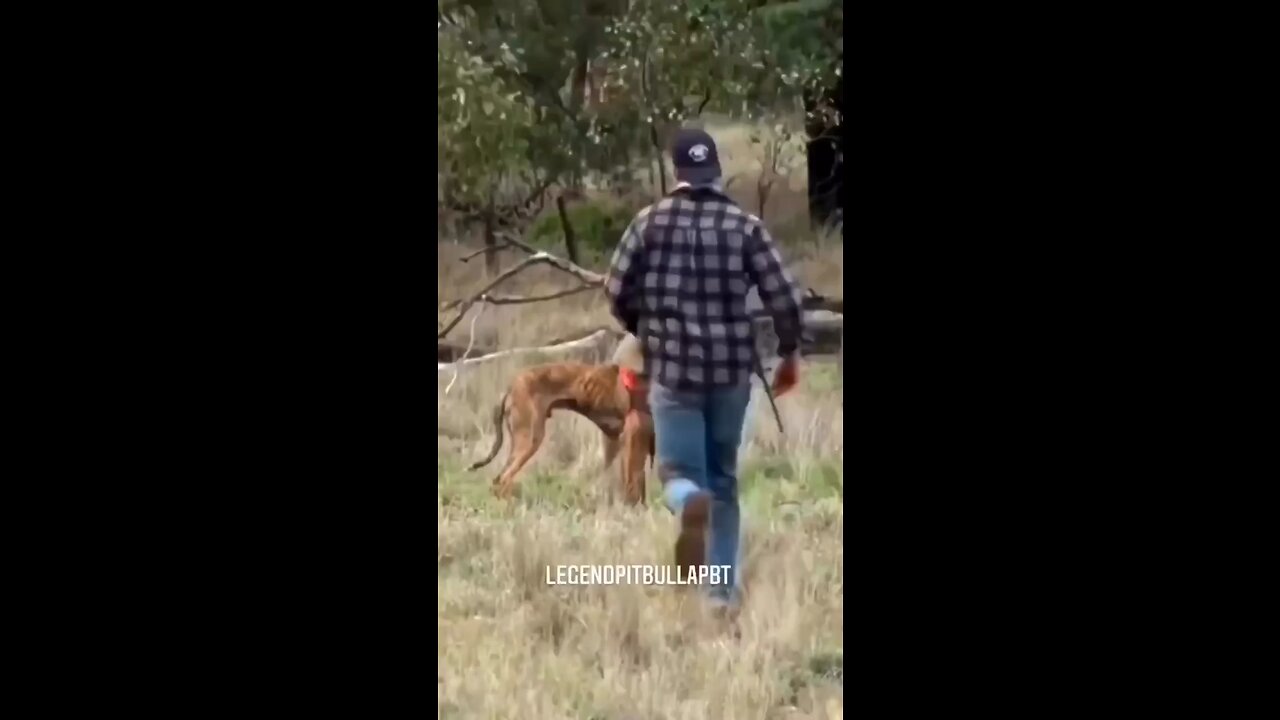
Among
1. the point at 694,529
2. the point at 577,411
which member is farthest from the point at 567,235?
the point at 694,529

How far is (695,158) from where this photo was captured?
2.79 meters

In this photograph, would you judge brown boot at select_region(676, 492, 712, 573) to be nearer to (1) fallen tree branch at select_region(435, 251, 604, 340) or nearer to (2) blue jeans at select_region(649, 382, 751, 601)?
(2) blue jeans at select_region(649, 382, 751, 601)

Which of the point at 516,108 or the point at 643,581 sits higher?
the point at 516,108

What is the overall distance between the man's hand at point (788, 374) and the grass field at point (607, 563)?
0.06ft

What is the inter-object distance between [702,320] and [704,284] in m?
0.07

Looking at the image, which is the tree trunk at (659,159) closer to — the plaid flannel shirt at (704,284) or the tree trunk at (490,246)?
the plaid flannel shirt at (704,284)

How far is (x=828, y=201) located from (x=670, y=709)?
984 millimetres

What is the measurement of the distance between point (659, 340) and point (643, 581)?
1.49ft

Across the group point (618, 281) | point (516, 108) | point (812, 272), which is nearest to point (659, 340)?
point (618, 281)

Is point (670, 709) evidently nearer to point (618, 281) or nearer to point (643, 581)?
point (643, 581)

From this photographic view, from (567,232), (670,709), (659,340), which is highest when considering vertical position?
(567,232)

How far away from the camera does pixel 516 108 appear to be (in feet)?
9.39

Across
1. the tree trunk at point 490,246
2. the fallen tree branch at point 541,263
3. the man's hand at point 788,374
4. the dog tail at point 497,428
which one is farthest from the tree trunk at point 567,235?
the man's hand at point 788,374

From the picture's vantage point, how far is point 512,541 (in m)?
2.82
